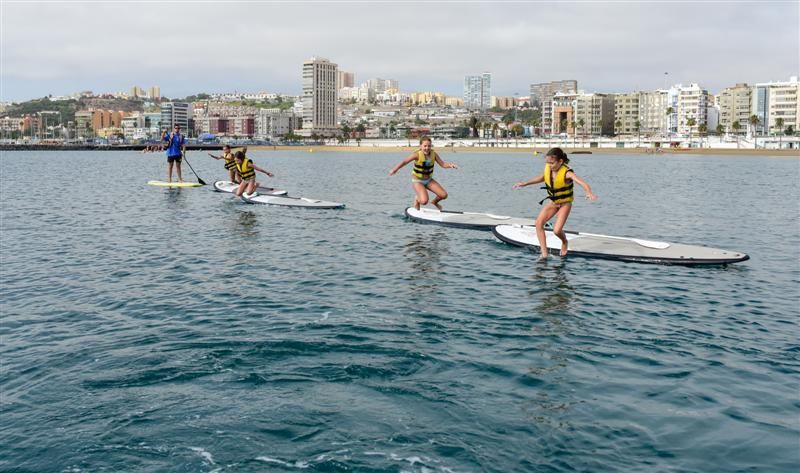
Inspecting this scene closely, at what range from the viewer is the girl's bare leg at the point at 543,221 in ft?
57.2

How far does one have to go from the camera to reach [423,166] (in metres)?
23.5

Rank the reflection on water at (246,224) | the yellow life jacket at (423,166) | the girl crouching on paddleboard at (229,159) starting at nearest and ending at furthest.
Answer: the reflection on water at (246,224), the yellow life jacket at (423,166), the girl crouching on paddleboard at (229,159)

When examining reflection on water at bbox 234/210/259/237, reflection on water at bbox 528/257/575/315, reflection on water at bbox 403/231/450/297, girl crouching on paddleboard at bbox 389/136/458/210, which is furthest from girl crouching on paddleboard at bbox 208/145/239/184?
reflection on water at bbox 528/257/575/315

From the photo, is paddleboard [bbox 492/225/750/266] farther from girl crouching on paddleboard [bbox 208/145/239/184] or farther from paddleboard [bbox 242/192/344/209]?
girl crouching on paddleboard [bbox 208/145/239/184]

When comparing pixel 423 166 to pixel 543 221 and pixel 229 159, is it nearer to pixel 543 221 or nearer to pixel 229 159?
pixel 543 221

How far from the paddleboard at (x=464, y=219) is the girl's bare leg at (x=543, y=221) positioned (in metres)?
3.93

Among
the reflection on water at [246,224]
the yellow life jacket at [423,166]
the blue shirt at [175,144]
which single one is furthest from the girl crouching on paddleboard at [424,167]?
the blue shirt at [175,144]

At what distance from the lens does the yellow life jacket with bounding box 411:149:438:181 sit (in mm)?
23281

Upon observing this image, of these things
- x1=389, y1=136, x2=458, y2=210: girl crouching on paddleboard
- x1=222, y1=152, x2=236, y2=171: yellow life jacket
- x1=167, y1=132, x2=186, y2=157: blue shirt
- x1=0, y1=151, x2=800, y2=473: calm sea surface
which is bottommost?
x1=0, y1=151, x2=800, y2=473: calm sea surface

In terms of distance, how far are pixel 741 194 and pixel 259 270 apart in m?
37.4

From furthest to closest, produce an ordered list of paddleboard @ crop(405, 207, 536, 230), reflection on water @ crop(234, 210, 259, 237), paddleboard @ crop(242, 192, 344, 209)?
1. paddleboard @ crop(242, 192, 344, 209)
2. paddleboard @ crop(405, 207, 536, 230)
3. reflection on water @ crop(234, 210, 259, 237)

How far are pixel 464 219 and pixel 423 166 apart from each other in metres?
2.33

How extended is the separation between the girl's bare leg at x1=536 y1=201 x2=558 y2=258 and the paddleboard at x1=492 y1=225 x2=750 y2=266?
0.51 meters

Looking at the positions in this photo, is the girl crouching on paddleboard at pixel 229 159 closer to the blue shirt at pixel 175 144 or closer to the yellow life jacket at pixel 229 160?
the yellow life jacket at pixel 229 160
